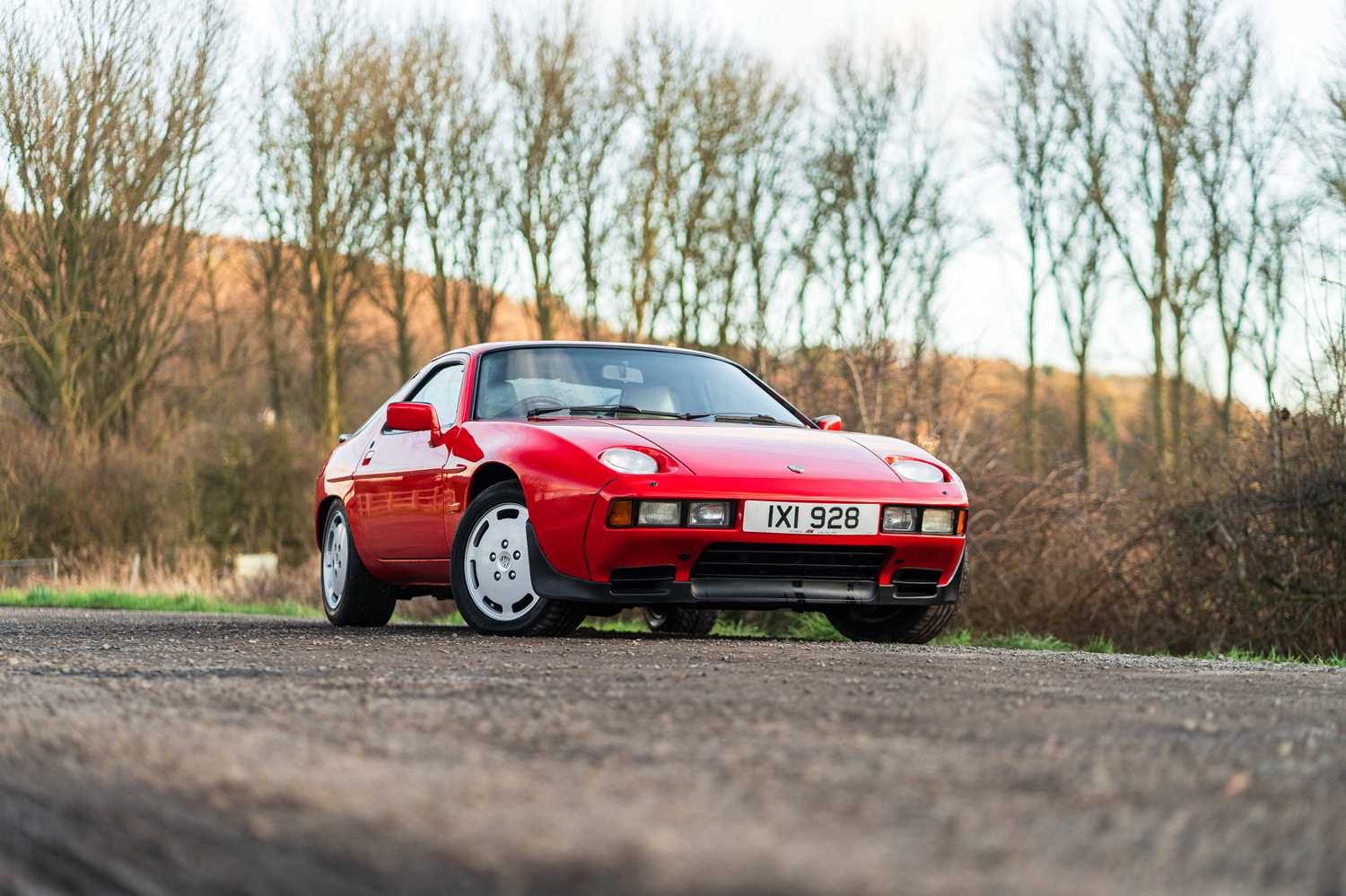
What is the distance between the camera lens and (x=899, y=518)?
6.90m

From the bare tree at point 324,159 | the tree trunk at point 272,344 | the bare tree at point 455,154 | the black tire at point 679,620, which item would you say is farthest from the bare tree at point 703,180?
the black tire at point 679,620

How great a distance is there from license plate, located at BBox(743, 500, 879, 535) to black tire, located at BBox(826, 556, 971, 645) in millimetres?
519

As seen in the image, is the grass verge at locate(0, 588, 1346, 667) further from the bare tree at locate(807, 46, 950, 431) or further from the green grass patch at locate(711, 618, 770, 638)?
the bare tree at locate(807, 46, 950, 431)

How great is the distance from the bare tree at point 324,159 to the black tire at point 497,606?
22539mm

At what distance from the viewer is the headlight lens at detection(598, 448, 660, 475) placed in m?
6.54

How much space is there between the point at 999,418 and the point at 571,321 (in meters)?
19.9

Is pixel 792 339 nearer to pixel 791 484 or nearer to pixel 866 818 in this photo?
pixel 791 484

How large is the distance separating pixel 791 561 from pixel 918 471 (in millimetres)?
791

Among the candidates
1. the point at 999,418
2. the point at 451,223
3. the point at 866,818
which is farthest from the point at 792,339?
the point at 451,223

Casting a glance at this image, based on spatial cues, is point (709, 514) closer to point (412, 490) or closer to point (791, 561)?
point (791, 561)

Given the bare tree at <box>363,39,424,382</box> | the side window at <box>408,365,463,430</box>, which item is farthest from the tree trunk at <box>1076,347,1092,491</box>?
the side window at <box>408,365,463,430</box>

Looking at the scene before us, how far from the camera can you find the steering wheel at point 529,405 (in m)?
7.51

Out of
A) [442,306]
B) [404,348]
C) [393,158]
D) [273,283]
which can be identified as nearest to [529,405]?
[393,158]

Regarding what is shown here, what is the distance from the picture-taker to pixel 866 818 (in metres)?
2.30
